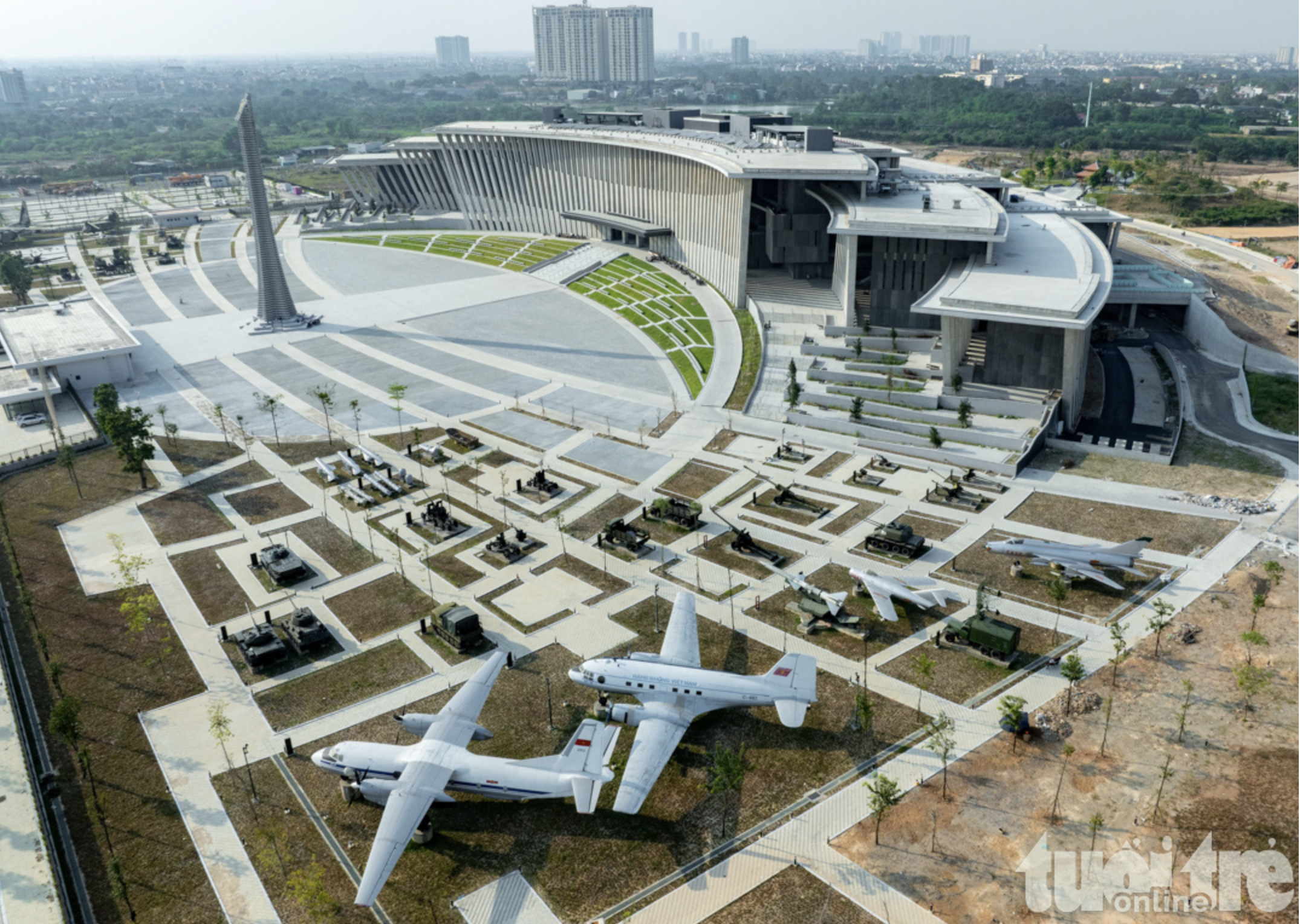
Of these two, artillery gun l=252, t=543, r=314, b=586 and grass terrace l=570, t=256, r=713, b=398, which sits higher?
grass terrace l=570, t=256, r=713, b=398

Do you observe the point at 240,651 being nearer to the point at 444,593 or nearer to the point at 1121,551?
the point at 444,593

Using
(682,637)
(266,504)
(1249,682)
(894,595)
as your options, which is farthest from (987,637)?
(266,504)

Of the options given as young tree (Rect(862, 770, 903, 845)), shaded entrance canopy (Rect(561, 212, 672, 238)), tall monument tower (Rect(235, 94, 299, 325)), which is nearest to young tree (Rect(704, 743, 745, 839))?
young tree (Rect(862, 770, 903, 845))

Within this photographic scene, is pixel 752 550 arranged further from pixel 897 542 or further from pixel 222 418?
pixel 222 418

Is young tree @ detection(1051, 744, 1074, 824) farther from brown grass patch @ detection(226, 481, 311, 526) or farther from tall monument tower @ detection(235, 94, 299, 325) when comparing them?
tall monument tower @ detection(235, 94, 299, 325)

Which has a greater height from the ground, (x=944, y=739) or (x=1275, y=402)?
(x=1275, y=402)
